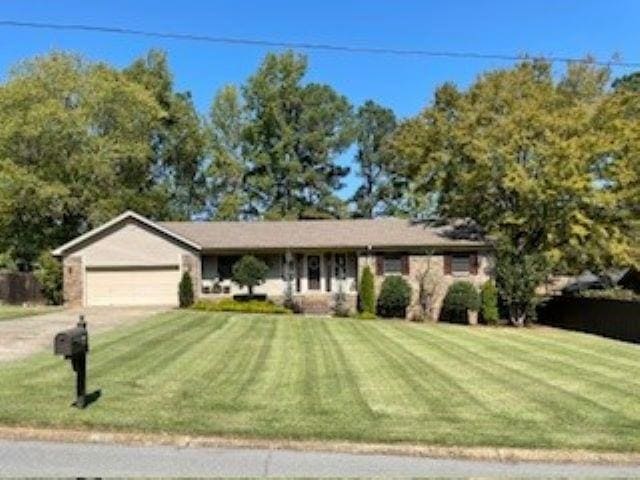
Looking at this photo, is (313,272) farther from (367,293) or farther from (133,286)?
(133,286)

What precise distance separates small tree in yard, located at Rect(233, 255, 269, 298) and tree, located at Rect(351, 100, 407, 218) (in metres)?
27.6

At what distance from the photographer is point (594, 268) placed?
35281 mm

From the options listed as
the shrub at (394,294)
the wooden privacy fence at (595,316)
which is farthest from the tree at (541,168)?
the shrub at (394,294)

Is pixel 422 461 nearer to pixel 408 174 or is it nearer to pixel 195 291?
pixel 195 291

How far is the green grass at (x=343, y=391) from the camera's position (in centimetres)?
902

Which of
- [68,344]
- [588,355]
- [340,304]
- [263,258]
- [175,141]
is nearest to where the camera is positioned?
[68,344]

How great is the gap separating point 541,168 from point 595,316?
6.34m

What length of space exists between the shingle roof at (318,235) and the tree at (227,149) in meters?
17.6

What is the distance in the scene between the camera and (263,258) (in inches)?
1373

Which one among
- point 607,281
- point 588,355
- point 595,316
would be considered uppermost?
point 607,281

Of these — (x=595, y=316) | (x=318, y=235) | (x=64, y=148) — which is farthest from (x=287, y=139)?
(x=595, y=316)

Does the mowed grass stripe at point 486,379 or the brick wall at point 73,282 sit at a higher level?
the brick wall at point 73,282

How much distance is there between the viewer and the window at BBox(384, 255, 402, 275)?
33.9 meters

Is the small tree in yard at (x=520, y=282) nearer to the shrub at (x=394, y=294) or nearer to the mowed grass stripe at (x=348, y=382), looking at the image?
the shrub at (x=394, y=294)
